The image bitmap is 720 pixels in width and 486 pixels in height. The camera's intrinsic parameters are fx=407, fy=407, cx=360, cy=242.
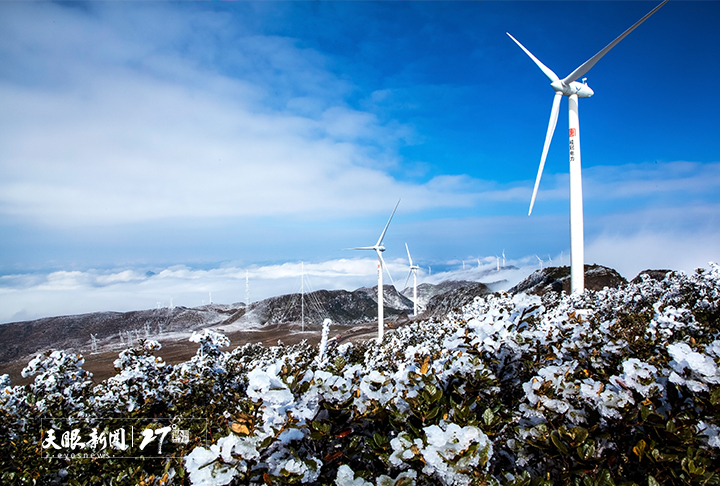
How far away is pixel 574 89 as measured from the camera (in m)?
30.5

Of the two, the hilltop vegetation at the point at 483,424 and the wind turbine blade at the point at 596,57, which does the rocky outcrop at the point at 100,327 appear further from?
the hilltop vegetation at the point at 483,424

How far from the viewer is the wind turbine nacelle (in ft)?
95.9

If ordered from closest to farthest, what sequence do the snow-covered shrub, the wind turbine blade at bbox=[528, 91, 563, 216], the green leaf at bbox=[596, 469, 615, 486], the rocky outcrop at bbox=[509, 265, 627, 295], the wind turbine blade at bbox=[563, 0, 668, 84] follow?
the green leaf at bbox=[596, 469, 615, 486]
the snow-covered shrub
the wind turbine blade at bbox=[563, 0, 668, 84]
the wind turbine blade at bbox=[528, 91, 563, 216]
the rocky outcrop at bbox=[509, 265, 627, 295]

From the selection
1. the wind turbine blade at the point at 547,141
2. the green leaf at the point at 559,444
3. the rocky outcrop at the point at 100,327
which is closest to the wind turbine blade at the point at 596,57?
the wind turbine blade at the point at 547,141

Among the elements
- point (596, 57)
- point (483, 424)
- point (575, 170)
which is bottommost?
point (483, 424)

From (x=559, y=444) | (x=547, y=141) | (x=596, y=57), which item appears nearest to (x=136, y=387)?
(x=559, y=444)

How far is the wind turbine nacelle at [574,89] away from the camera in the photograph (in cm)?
2922

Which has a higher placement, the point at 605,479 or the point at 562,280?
the point at 605,479

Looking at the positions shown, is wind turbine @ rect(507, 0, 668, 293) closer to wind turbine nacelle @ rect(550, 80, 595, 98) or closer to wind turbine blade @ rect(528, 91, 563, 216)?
wind turbine nacelle @ rect(550, 80, 595, 98)

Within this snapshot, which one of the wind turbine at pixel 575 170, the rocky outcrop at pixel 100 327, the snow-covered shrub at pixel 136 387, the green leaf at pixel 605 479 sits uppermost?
the wind turbine at pixel 575 170

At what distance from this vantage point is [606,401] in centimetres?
292

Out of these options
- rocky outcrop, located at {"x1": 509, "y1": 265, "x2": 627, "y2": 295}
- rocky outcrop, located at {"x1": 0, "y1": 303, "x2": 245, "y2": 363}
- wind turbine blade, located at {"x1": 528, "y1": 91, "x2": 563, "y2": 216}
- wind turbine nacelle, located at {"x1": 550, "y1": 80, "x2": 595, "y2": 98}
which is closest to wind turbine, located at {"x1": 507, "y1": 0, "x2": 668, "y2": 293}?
wind turbine nacelle, located at {"x1": 550, "y1": 80, "x2": 595, "y2": 98}

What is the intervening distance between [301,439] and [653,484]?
211cm

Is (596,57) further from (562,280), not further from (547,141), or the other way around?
(562,280)
